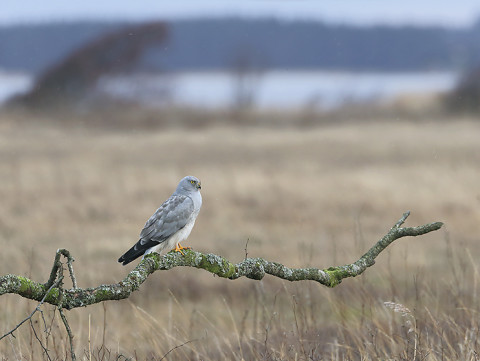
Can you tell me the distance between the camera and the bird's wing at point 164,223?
414cm

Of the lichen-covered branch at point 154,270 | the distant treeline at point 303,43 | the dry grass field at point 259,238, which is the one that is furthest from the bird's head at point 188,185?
the distant treeline at point 303,43

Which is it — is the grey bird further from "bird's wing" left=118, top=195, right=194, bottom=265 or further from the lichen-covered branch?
the lichen-covered branch

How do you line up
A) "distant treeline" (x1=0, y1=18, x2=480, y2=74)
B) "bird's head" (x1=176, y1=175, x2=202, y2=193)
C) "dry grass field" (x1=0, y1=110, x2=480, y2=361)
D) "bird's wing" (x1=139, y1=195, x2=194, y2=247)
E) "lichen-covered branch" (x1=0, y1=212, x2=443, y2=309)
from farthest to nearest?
"distant treeline" (x1=0, y1=18, x2=480, y2=74), "dry grass field" (x1=0, y1=110, x2=480, y2=361), "bird's wing" (x1=139, y1=195, x2=194, y2=247), "bird's head" (x1=176, y1=175, x2=202, y2=193), "lichen-covered branch" (x1=0, y1=212, x2=443, y2=309)

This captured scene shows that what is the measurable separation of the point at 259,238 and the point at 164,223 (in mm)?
9789

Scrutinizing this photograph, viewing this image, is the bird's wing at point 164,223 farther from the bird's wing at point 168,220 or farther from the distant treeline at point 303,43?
the distant treeline at point 303,43

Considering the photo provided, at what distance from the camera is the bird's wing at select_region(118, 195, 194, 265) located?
4.14 meters

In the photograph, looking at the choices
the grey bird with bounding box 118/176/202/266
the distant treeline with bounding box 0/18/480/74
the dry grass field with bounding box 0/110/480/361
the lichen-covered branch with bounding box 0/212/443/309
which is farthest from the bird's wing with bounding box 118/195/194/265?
the distant treeline with bounding box 0/18/480/74

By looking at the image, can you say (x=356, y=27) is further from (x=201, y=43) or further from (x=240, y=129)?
(x=240, y=129)

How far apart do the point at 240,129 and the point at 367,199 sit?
66.5 feet

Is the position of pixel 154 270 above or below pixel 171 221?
below

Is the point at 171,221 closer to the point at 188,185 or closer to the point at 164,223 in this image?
the point at 164,223

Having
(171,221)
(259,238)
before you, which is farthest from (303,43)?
(171,221)

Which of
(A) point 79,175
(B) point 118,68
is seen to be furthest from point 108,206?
(B) point 118,68

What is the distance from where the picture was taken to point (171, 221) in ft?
14.3
